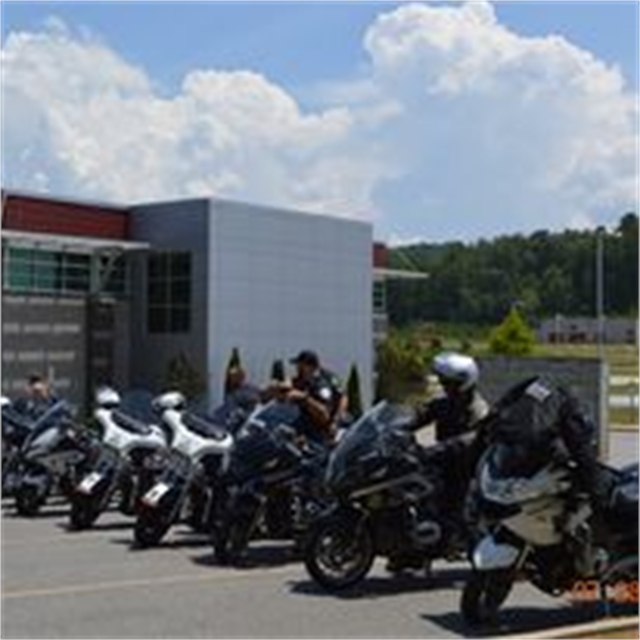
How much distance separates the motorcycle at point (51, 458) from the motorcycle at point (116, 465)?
524 millimetres

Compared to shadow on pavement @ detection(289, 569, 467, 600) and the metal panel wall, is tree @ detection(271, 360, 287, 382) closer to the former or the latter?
shadow on pavement @ detection(289, 569, 467, 600)

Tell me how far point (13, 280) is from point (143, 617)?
3171 centimetres

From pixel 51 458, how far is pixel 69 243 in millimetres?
26282

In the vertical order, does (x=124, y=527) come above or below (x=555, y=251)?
below

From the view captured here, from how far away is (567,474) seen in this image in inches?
374

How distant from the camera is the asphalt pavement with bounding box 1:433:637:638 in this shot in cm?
944

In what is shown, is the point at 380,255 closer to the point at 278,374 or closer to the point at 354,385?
the point at 354,385

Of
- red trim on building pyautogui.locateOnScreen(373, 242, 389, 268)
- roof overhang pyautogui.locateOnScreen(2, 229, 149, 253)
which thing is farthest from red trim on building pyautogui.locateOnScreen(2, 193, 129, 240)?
red trim on building pyautogui.locateOnScreen(373, 242, 389, 268)

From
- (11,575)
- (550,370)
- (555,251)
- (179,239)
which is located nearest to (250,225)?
(179,239)

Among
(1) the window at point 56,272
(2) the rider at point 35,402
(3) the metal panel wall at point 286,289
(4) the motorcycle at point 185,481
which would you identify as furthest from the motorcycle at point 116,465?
(3) the metal panel wall at point 286,289

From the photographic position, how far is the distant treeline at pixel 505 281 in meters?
106

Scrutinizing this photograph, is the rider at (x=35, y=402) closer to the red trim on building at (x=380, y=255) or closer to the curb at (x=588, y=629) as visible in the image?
the curb at (x=588, y=629)

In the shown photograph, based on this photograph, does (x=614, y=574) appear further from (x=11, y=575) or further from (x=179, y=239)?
(x=179, y=239)
